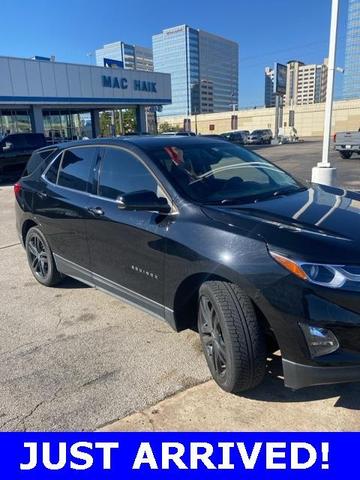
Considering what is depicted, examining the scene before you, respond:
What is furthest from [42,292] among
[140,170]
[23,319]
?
→ [140,170]

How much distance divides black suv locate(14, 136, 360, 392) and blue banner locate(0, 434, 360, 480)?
37 centimetres

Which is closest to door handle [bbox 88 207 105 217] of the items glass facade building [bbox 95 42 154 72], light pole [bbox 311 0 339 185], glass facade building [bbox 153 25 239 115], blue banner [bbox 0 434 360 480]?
blue banner [bbox 0 434 360 480]

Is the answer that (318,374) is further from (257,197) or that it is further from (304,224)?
(257,197)

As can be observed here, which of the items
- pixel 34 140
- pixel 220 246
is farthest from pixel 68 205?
pixel 34 140

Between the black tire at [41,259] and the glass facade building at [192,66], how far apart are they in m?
84.4

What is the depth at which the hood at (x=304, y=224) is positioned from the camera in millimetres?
2486

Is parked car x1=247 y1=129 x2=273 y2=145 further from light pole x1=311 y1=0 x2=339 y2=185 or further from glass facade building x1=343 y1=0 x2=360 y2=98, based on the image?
light pole x1=311 y1=0 x2=339 y2=185

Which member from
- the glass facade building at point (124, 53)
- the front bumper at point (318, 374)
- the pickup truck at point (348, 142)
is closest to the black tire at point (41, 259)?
the front bumper at point (318, 374)

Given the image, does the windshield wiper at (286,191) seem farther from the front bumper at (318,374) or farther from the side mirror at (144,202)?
the front bumper at (318,374)

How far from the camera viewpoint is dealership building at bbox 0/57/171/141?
23625 millimetres

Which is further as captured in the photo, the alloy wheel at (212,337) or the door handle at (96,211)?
the door handle at (96,211)

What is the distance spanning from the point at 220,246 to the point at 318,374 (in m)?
0.95

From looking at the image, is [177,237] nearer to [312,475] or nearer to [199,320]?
[199,320]

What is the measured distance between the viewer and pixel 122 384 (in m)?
3.09
